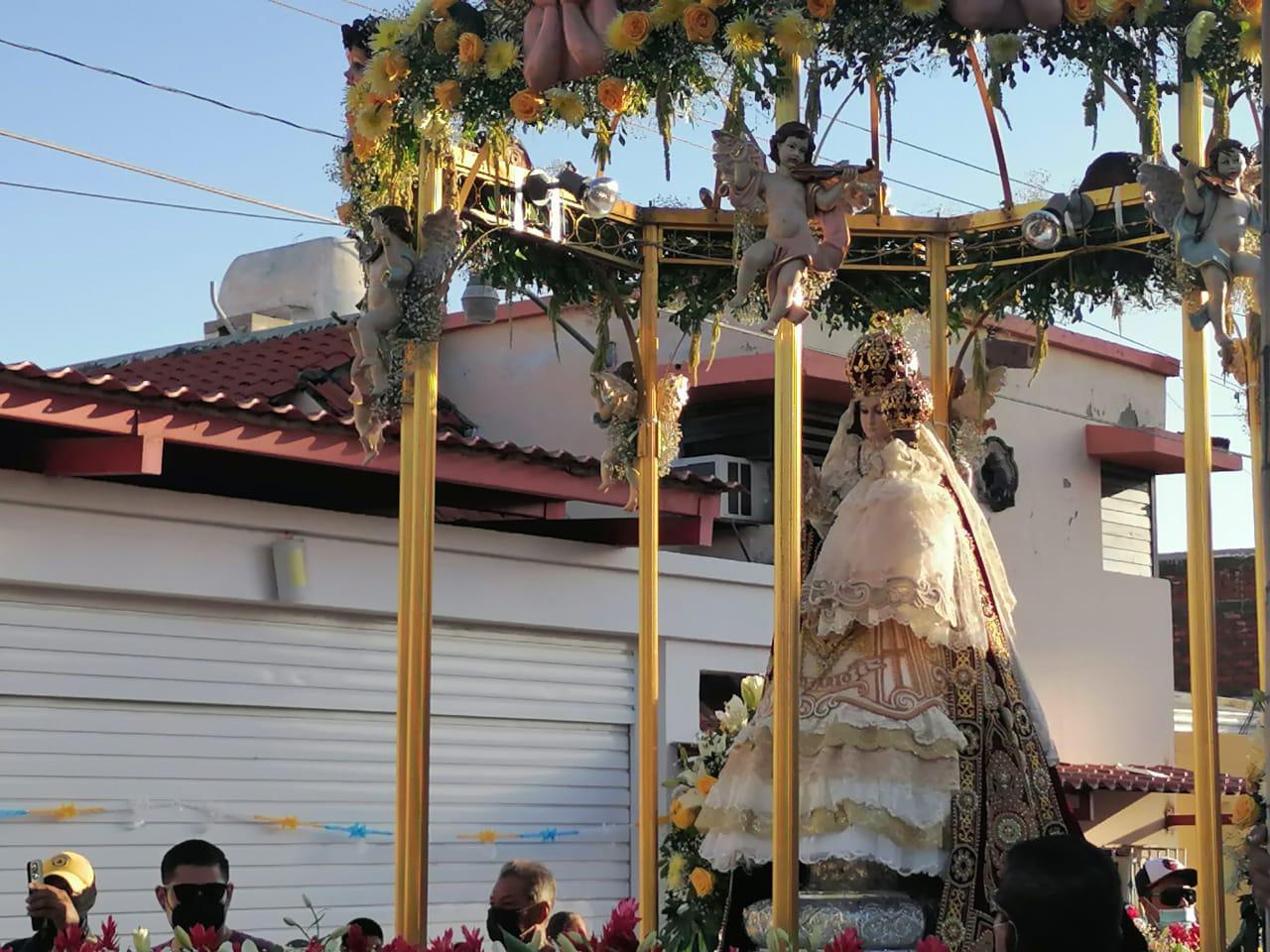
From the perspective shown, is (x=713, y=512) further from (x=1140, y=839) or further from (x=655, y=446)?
(x=1140, y=839)

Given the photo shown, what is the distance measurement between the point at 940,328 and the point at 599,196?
1900 millimetres

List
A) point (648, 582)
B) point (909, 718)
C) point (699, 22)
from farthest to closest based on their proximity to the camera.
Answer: point (648, 582)
point (909, 718)
point (699, 22)

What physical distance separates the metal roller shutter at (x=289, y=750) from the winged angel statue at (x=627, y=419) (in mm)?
3835

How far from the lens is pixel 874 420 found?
8.47 m

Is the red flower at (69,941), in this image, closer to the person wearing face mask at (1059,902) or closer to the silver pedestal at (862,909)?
the silver pedestal at (862,909)

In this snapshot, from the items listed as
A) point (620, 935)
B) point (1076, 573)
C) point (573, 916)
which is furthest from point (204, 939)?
point (1076, 573)

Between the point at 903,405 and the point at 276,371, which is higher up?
the point at 276,371

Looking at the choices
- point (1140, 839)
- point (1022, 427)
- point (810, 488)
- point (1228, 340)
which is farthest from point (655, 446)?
point (1140, 839)

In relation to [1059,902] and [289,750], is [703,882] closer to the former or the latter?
[1059,902]

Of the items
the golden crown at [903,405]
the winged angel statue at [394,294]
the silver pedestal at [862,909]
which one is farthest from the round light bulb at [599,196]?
the silver pedestal at [862,909]

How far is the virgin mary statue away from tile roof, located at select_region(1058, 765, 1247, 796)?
1087 cm

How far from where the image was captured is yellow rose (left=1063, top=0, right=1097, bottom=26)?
7062mm

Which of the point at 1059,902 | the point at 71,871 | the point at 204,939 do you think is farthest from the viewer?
the point at 71,871

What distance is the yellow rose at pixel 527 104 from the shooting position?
759cm
